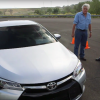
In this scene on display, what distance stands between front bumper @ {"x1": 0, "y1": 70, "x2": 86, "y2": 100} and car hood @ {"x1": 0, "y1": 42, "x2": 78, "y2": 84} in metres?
0.16

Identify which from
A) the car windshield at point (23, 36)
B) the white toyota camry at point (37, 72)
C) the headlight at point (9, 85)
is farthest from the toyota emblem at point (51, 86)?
the car windshield at point (23, 36)

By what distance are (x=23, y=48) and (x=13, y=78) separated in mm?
1067

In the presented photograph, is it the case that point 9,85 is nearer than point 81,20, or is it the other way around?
point 9,85

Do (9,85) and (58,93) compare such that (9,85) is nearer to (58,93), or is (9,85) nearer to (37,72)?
(37,72)

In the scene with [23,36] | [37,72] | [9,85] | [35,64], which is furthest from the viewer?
[23,36]

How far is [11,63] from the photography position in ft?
8.27

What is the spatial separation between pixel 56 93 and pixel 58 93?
0.12 ft

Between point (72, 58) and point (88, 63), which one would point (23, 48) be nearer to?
point (72, 58)

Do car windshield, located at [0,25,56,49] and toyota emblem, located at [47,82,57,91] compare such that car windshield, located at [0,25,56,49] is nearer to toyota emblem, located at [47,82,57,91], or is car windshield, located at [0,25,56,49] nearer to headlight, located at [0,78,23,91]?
headlight, located at [0,78,23,91]

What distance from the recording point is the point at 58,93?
221cm

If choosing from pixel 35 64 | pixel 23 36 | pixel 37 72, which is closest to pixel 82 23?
pixel 23 36

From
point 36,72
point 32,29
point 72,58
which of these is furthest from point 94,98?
point 32,29

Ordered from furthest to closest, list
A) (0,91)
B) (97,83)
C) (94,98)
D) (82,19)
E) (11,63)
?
(82,19) < (97,83) < (94,98) < (11,63) < (0,91)

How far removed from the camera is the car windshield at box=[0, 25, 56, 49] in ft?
10.8
